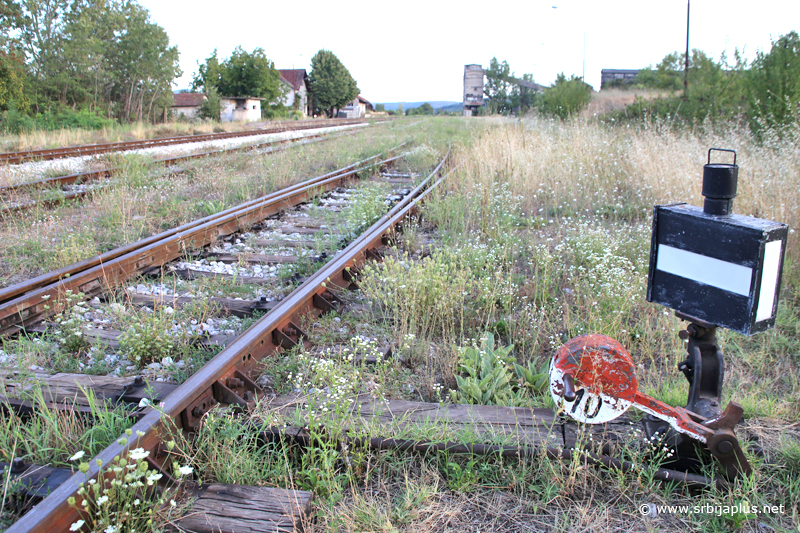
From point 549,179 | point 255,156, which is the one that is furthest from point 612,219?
point 255,156

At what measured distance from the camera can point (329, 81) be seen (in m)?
77.7

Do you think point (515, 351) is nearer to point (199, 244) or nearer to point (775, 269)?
point (775, 269)

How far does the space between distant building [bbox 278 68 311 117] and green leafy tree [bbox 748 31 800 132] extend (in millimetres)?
65002

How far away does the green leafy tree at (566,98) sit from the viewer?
66.0 ft

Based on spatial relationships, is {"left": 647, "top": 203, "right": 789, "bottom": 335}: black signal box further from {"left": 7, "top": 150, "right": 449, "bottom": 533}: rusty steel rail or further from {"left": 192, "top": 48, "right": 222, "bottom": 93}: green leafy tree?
{"left": 192, "top": 48, "right": 222, "bottom": 93}: green leafy tree

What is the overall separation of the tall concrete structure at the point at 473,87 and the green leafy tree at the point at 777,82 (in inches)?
1405

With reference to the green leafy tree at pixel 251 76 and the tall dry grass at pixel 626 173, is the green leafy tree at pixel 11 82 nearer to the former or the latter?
the tall dry grass at pixel 626 173

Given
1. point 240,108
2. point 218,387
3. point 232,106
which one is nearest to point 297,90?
point 240,108

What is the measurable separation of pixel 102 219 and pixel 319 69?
80.0 m

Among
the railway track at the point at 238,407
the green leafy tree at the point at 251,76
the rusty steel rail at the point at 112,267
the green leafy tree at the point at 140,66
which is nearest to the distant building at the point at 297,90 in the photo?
the green leafy tree at the point at 251,76

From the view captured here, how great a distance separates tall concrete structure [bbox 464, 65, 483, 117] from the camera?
44219mm

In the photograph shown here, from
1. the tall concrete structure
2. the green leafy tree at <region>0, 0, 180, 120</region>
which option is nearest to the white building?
the green leafy tree at <region>0, 0, 180, 120</region>

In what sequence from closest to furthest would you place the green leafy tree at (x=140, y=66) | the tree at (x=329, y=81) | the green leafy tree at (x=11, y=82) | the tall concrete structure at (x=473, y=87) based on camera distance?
the green leafy tree at (x=11, y=82), the green leafy tree at (x=140, y=66), the tall concrete structure at (x=473, y=87), the tree at (x=329, y=81)

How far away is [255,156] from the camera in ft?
36.7
